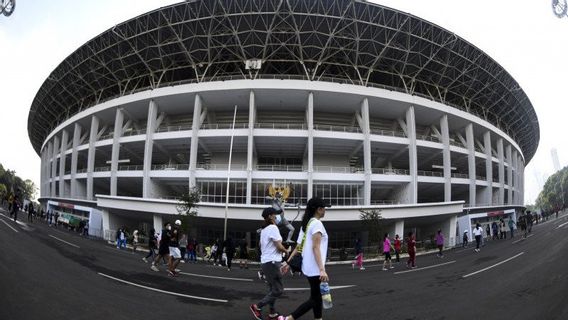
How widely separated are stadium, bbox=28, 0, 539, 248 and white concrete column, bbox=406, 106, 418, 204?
0.45 ft

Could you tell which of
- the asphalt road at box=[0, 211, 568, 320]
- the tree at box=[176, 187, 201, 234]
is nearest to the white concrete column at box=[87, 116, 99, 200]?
the tree at box=[176, 187, 201, 234]

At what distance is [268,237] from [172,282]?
4.77m

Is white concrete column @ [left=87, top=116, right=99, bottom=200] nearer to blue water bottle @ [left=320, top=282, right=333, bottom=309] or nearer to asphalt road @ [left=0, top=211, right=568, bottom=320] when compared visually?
asphalt road @ [left=0, top=211, right=568, bottom=320]

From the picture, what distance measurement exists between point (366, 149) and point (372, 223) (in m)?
7.15

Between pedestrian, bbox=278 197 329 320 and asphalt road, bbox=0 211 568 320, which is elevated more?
pedestrian, bbox=278 197 329 320

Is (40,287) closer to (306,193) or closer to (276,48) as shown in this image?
(306,193)

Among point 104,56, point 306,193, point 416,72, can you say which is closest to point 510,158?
point 416,72

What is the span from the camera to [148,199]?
88.2 ft

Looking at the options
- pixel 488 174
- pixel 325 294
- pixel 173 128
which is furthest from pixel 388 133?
pixel 325 294

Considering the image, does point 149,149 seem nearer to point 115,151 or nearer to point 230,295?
point 115,151

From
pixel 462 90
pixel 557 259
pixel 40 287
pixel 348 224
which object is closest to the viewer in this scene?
pixel 40 287

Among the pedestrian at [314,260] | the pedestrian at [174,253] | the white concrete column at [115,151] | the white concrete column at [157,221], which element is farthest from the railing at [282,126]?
the pedestrian at [314,260]

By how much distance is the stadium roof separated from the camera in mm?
26250

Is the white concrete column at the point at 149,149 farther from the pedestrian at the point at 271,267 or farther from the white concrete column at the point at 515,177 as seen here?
the white concrete column at the point at 515,177
